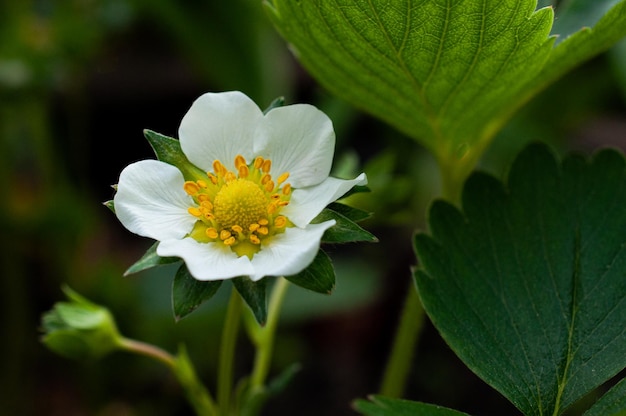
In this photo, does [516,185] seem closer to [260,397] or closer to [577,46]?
[577,46]

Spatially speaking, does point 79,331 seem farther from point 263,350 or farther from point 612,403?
point 612,403

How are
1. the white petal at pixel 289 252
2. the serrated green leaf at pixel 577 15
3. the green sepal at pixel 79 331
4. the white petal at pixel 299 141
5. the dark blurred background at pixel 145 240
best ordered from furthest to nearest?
the dark blurred background at pixel 145 240
the serrated green leaf at pixel 577 15
the green sepal at pixel 79 331
the white petal at pixel 299 141
the white petal at pixel 289 252

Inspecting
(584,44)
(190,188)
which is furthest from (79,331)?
(584,44)

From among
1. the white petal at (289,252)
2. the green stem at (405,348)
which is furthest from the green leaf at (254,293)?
the green stem at (405,348)

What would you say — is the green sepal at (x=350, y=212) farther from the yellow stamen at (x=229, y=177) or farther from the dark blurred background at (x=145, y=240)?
the dark blurred background at (x=145, y=240)

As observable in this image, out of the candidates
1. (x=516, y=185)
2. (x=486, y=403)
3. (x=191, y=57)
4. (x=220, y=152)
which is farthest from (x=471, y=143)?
(x=191, y=57)

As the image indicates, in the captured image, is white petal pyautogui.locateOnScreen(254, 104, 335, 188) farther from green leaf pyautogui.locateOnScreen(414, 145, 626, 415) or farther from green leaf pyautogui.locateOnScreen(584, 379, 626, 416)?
green leaf pyautogui.locateOnScreen(584, 379, 626, 416)
